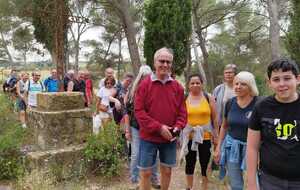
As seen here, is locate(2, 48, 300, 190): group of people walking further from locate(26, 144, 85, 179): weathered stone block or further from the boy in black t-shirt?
locate(26, 144, 85, 179): weathered stone block

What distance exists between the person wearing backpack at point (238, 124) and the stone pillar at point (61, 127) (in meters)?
2.67

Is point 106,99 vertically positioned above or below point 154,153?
above

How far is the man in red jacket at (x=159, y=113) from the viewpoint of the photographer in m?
4.44

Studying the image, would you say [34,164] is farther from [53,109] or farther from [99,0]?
[99,0]

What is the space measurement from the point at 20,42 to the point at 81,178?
28412 millimetres

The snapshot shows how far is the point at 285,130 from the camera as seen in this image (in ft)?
8.50


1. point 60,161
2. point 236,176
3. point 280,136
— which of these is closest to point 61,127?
point 60,161

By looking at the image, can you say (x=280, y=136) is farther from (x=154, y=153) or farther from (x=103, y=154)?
(x=103, y=154)

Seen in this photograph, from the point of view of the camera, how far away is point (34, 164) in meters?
5.95

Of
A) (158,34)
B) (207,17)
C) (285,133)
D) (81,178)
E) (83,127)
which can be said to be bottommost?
(81,178)

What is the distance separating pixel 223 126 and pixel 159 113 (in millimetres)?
719

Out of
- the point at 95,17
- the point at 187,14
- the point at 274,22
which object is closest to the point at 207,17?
the point at 95,17

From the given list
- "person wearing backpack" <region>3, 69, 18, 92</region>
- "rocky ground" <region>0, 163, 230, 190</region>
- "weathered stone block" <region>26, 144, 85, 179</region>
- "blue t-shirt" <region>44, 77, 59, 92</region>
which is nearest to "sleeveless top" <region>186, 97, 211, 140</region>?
"rocky ground" <region>0, 163, 230, 190</region>

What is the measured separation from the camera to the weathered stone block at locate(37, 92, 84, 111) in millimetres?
6539
